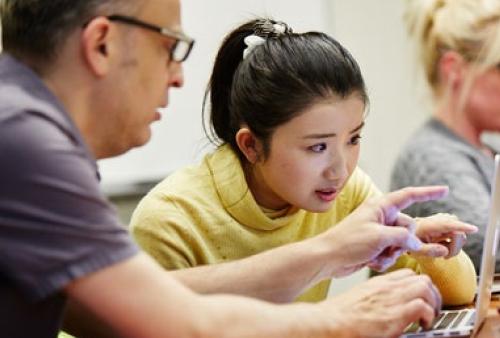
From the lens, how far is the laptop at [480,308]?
1364 mm

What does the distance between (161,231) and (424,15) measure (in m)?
1.14

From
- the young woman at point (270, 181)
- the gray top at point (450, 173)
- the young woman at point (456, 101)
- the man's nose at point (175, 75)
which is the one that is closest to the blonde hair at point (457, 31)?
the young woman at point (456, 101)

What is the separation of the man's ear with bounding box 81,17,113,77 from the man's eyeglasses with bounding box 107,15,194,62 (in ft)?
0.07

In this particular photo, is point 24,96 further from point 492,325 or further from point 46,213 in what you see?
point 492,325

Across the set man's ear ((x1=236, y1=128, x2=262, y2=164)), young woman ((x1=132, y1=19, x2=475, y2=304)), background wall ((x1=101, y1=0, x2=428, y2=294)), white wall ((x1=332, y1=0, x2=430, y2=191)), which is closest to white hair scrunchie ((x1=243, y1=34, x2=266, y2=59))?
young woman ((x1=132, y1=19, x2=475, y2=304))

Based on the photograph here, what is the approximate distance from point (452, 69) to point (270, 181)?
92 centimetres

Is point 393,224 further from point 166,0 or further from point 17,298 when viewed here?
point 17,298

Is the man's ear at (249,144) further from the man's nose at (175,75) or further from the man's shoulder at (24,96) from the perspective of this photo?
the man's shoulder at (24,96)

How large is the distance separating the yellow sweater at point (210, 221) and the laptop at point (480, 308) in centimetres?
18

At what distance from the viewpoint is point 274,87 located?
1655 millimetres

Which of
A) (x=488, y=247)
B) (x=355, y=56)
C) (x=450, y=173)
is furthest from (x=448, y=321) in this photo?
(x=355, y=56)

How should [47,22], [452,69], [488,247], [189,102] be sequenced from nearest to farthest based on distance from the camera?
1. [47,22]
2. [488,247]
3. [452,69]
4. [189,102]

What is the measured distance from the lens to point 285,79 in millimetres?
1652

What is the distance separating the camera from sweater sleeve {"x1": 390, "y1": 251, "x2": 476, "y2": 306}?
1.69 m
